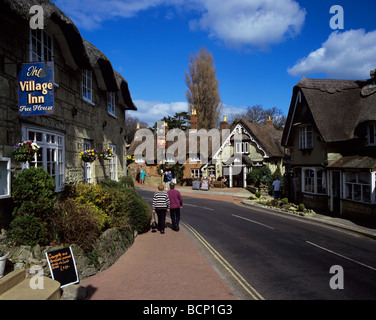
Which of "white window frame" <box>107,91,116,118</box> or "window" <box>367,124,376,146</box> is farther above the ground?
"white window frame" <box>107,91,116,118</box>

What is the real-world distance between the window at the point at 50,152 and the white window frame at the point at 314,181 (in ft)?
54.1

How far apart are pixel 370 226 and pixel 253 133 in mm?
21137

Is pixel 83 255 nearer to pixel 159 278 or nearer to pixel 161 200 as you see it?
pixel 159 278

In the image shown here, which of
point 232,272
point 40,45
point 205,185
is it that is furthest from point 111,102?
point 205,185

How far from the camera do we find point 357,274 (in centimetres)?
715

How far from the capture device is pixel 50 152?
9.02 metres

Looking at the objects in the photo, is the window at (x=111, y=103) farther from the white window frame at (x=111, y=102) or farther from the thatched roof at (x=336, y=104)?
the thatched roof at (x=336, y=104)

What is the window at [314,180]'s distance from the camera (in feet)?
64.0

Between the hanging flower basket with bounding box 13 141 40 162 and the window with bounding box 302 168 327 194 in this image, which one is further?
the window with bounding box 302 168 327 194

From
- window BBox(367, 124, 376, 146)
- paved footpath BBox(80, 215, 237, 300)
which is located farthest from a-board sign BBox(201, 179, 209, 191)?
paved footpath BBox(80, 215, 237, 300)

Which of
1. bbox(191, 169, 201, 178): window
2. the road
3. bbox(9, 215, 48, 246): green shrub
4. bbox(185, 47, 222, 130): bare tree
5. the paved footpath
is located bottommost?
the road

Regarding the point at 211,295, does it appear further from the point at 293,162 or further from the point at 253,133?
the point at 253,133

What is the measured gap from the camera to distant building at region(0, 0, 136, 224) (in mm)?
6867

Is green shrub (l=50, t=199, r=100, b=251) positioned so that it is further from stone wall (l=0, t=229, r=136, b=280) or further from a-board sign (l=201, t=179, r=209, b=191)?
a-board sign (l=201, t=179, r=209, b=191)
